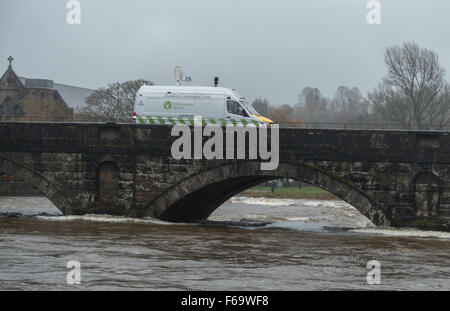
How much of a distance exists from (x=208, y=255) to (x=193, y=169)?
7975mm

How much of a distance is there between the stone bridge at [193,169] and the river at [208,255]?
3.22 ft

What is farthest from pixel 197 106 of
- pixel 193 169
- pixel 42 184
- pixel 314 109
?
pixel 314 109

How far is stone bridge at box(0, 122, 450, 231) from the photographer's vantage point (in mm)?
25000

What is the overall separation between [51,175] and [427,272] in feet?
53.9

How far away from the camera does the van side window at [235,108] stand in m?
27.7

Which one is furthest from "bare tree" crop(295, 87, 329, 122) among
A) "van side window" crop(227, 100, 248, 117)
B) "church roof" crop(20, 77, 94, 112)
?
"van side window" crop(227, 100, 248, 117)

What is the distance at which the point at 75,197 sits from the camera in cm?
2772

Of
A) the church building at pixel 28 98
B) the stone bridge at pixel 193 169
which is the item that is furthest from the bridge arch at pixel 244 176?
the church building at pixel 28 98

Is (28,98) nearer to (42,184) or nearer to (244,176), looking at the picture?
(42,184)

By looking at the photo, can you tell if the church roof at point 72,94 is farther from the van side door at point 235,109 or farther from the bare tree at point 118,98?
the van side door at point 235,109

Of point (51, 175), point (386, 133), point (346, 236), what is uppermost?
point (386, 133)

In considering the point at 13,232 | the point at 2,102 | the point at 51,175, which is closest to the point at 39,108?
the point at 2,102
